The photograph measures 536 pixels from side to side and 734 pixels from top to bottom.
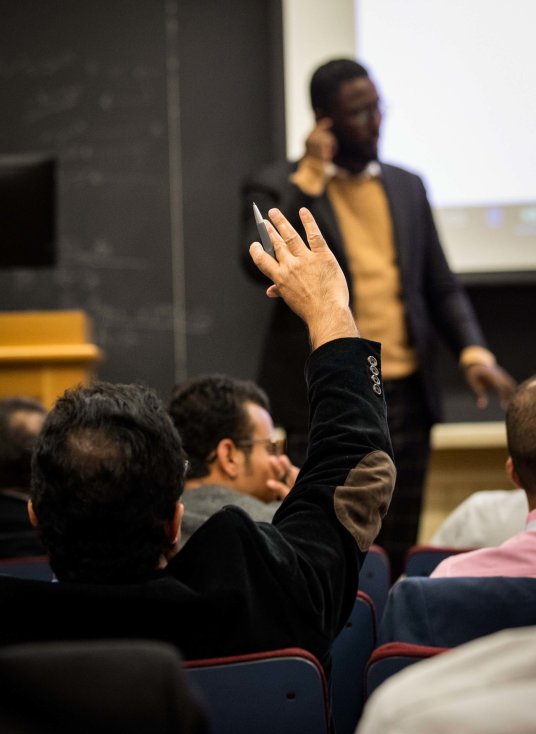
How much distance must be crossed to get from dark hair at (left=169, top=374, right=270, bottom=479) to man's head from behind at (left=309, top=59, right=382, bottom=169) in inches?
47.2

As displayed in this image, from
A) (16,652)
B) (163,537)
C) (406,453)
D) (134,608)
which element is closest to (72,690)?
(16,652)

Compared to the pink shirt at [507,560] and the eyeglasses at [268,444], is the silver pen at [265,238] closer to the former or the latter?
the pink shirt at [507,560]

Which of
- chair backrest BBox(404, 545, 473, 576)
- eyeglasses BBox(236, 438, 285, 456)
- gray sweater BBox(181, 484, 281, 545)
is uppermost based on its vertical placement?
eyeglasses BBox(236, 438, 285, 456)

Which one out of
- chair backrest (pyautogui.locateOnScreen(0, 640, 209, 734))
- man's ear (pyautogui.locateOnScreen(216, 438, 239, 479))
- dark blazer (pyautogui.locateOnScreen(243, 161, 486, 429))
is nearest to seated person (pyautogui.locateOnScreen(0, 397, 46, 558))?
man's ear (pyautogui.locateOnScreen(216, 438, 239, 479))

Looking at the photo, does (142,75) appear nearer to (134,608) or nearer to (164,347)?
(164,347)

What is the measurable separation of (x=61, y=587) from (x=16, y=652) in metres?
0.50

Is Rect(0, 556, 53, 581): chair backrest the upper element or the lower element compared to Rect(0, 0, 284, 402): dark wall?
lower

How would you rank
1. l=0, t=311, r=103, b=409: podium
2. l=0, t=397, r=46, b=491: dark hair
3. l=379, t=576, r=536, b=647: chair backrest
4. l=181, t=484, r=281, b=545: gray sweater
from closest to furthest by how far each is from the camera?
l=379, t=576, r=536, b=647: chair backrest
l=181, t=484, r=281, b=545: gray sweater
l=0, t=397, r=46, b=491: dark hair
l=0, t=311, r=103, b=409: podium

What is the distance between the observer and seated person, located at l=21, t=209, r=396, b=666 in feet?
3.52

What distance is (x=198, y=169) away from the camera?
4.59m

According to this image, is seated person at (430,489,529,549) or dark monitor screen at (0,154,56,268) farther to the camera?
dark monitor screen at (0,154,56,268)

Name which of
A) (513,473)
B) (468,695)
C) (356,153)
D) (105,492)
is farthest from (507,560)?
(356,153)

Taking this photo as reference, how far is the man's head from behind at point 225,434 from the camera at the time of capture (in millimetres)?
2047

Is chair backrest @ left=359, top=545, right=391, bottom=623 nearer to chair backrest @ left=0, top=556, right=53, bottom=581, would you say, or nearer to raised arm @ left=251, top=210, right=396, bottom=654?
chair backrest @ left=0, top=556, right=53, bottom=581
